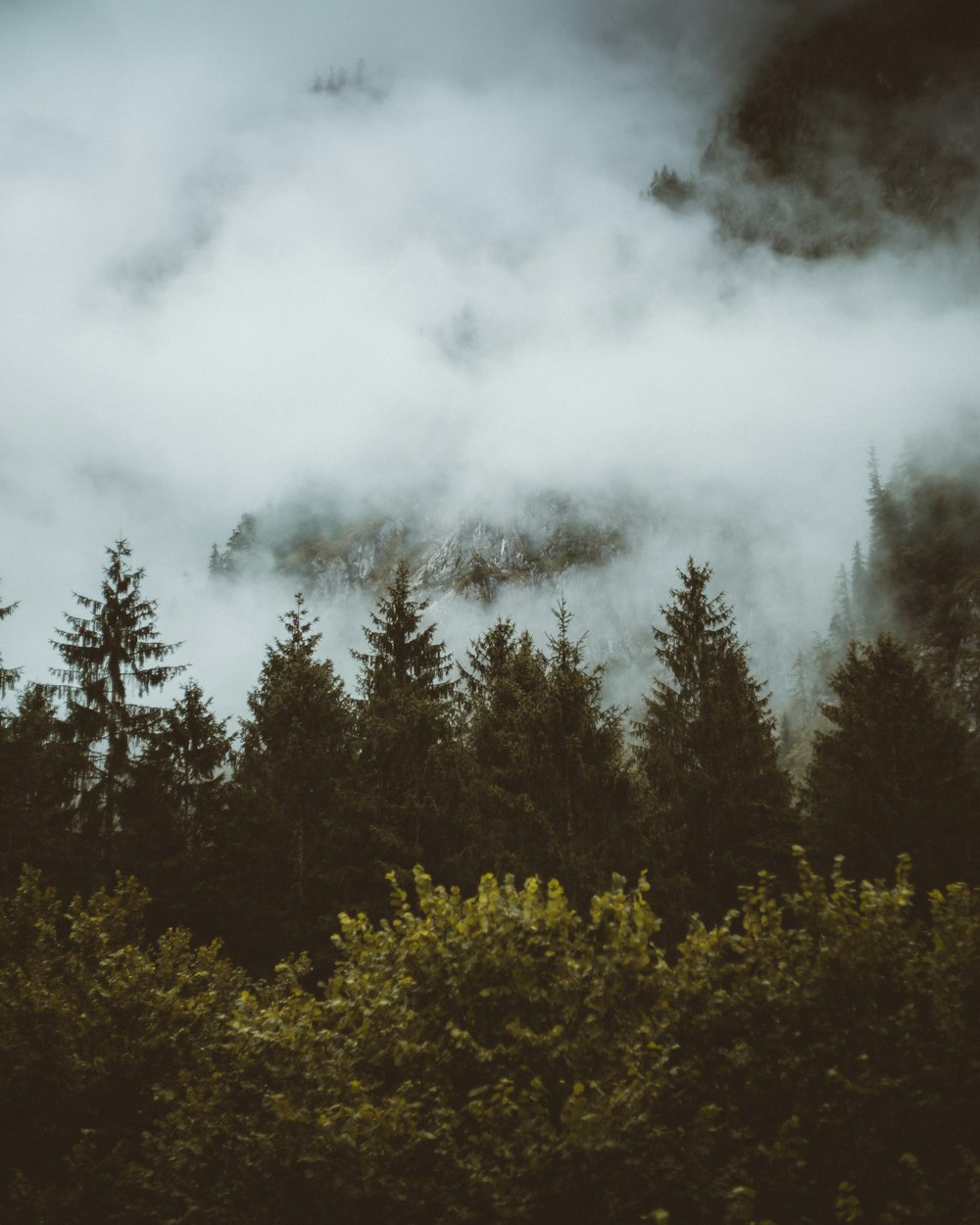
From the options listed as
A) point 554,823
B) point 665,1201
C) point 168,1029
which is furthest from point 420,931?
point 554,823

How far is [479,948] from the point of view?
992cm

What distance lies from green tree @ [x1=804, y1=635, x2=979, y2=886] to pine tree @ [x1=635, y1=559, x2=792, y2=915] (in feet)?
5.81

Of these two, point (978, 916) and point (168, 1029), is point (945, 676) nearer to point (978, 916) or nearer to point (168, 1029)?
point (978, 916)

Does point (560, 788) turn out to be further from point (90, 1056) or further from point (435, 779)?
point (90, 1056)

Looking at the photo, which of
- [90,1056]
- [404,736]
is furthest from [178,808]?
[90,1056]

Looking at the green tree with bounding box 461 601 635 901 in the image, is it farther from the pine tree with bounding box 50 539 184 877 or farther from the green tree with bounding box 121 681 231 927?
the pine tree with bounding box 50 539 184 877

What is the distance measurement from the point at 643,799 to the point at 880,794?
25.4ft

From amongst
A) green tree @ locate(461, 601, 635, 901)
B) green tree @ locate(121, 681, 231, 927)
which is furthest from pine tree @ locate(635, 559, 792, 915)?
green tree @ locate(121, 681, 231, 927)

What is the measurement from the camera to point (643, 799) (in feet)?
72.6

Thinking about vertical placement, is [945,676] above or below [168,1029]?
above

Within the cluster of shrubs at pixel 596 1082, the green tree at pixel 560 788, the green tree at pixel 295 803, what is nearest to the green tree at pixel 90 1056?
the cluster of shrubs at pixel 596 1082

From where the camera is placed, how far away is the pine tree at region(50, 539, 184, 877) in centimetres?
2639

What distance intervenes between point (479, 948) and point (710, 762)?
1811cm

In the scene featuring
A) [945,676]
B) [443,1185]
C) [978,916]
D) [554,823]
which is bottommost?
[443,1185]
